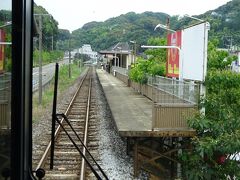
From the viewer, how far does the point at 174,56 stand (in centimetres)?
1653

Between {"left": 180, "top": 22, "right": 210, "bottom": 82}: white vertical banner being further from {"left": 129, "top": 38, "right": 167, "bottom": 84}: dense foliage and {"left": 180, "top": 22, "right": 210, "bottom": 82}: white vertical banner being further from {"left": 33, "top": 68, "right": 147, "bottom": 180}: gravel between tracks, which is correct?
{"left": 129, "top": 38, "right": 167, "bottom": 84}: dense foliage

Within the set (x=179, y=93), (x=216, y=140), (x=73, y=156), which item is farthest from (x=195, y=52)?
(x=73, y=156)

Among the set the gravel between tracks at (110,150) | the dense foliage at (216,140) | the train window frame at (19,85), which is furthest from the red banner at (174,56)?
the train window frame at (19,85)

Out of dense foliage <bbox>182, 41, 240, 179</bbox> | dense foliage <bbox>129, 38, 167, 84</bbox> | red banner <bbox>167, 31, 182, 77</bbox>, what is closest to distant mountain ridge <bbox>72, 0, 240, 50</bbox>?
dense foliage <bbox>129, 38, 167, 84</bbox>

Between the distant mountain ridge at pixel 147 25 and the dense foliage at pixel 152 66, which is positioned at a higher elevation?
the distant mountain ridge at pixel 147 25

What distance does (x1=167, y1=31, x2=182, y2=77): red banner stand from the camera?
619 inches

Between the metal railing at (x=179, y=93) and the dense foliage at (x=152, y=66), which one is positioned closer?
the metal railing at (x=179, y=93)

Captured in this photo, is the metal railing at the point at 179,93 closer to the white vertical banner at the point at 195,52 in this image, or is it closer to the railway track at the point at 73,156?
the white vertical banner at the point at 195,52

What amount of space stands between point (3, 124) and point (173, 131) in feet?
29.9

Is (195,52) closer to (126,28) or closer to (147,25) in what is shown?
(147,25)

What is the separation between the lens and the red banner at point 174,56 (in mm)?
15716

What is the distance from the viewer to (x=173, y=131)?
1041 centimetres

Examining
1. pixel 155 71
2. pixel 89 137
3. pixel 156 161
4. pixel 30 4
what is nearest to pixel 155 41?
pixel 155 71

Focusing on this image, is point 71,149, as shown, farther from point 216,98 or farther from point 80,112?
point 80,112
